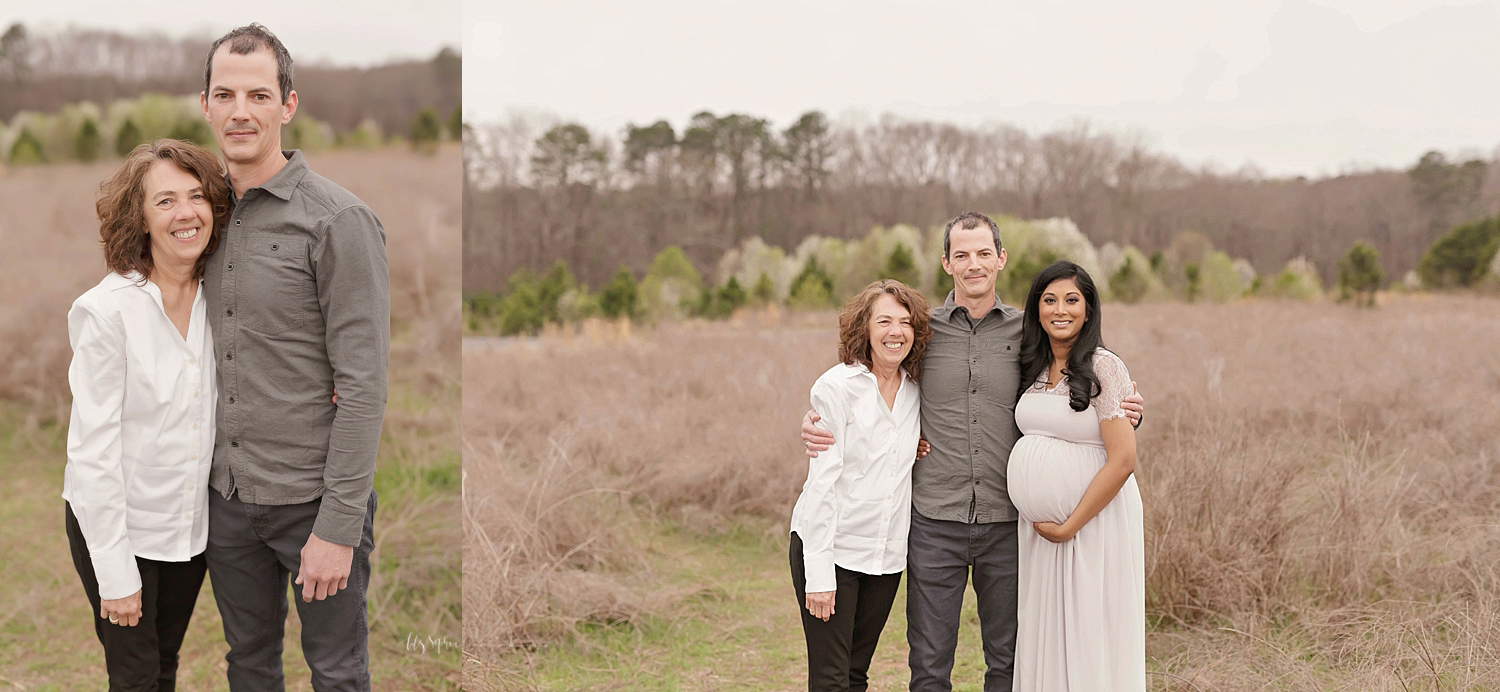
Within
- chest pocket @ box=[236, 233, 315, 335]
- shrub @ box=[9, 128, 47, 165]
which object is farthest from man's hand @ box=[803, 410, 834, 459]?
shrub @ box=[9, 128, 47, 165]

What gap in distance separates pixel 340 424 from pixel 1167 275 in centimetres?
1978

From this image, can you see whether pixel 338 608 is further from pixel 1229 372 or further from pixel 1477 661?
pixel 1229 372

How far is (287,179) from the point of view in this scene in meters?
2.11

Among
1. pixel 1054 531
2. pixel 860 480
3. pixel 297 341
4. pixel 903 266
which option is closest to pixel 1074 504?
pixel 1054 531

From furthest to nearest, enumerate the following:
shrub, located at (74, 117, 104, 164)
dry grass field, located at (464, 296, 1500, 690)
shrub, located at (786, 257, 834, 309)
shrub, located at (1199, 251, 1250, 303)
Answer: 1. shrub, located at (1199, 251, 1250, 303)
2. shrub, located at (786, 257, 834, 309)
3. shrub, located at (74, 117, 104, 164)
4. dry grass field, located at (464, 296, 1500, 690)

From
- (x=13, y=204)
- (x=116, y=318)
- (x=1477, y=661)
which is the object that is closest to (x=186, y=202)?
(x=116, y=318)

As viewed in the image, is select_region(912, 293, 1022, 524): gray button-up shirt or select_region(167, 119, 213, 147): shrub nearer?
select_region(912, 293, 1022, 524): gray button-up shirt

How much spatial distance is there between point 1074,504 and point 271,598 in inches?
85.0

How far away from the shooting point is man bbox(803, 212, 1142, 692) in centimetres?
254

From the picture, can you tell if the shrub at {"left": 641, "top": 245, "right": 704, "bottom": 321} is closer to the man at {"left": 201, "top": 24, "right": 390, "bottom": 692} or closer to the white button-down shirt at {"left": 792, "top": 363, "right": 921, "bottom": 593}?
the white button-down shirt at {"left": 792, "top": 363, "right": 921, "bottom": 593}

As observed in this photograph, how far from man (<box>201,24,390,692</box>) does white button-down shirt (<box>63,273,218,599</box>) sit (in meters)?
0.05

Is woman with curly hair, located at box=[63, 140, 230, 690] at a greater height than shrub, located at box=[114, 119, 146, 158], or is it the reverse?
shrub, located at box=[114, 119, 146, 158]

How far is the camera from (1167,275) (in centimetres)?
1906

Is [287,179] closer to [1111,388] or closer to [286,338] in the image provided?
[286,338]
